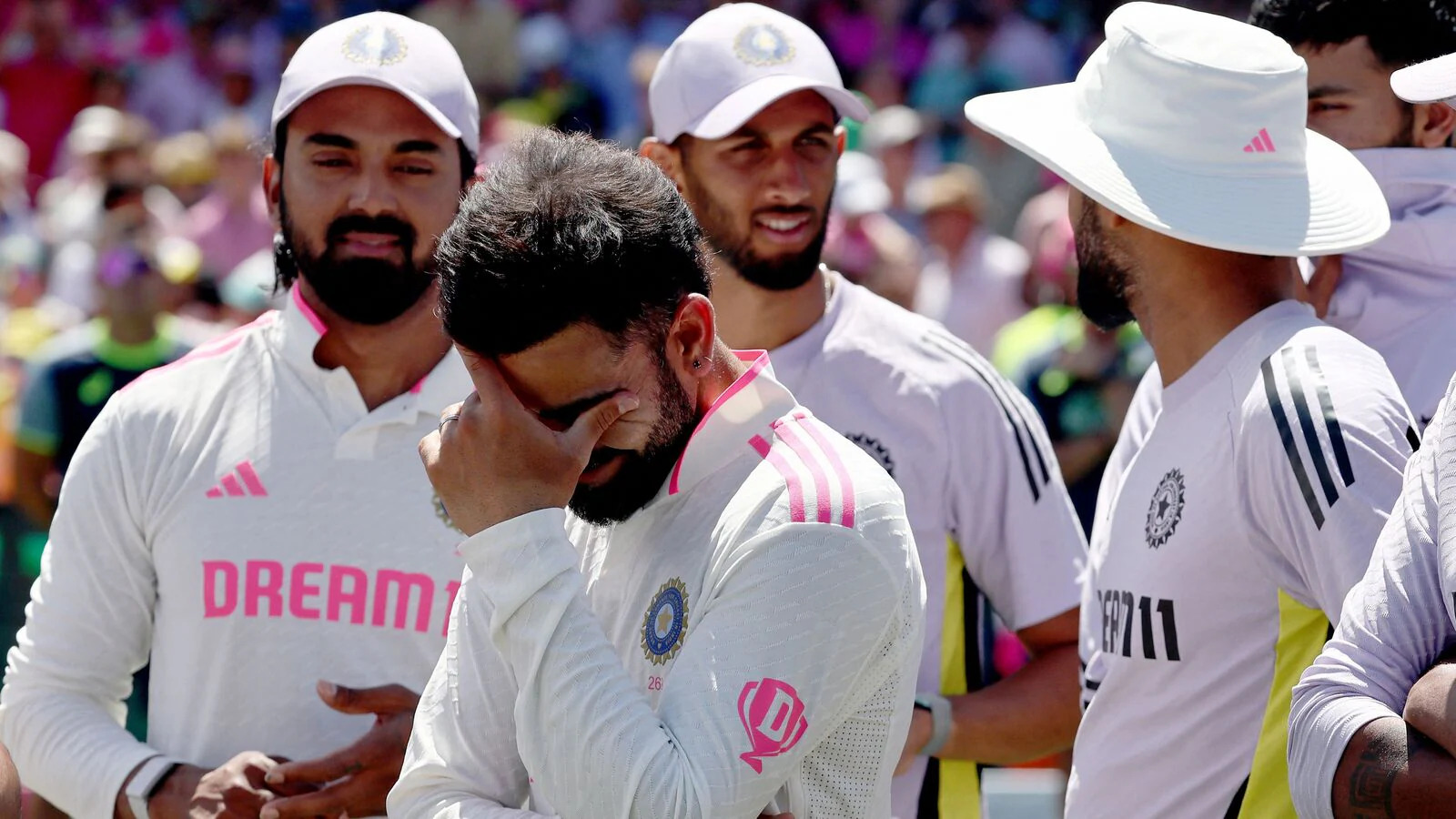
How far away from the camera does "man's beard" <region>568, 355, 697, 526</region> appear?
8.48ft

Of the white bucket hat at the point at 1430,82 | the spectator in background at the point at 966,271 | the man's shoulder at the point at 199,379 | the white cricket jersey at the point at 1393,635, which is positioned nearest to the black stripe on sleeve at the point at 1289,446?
the white cricket jersey at the point at 1393,635

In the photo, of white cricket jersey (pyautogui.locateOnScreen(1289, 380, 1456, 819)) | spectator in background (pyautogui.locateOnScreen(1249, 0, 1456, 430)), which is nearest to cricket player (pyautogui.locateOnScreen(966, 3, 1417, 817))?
white cricket jersey (pyautogui.locateOnScreen(1289, 380, 1456, 819))

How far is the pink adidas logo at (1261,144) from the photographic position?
3264mm

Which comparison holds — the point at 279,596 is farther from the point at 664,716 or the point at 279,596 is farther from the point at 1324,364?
the point at 1324,364

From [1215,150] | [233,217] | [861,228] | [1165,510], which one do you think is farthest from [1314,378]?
[233,217]

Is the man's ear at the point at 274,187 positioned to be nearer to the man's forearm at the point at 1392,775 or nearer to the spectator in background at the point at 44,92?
the man's forearm at the point at 1392,775

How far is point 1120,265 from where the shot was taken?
3.46 m

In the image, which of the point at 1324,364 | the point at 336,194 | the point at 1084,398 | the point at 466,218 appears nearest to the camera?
the point at 466,218

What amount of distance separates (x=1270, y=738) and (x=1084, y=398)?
13.3 ft

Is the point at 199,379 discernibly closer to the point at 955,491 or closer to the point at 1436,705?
the point at 955,491

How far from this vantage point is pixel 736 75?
433cm

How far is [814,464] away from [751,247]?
1737mm

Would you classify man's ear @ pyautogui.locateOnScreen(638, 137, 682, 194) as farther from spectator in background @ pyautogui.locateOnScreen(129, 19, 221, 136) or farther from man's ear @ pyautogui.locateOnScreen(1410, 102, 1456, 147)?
spectator in background @ pyautogui.locateOnScreen(129, 19, 221, 136)

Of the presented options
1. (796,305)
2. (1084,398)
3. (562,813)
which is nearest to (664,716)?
(562,813)
